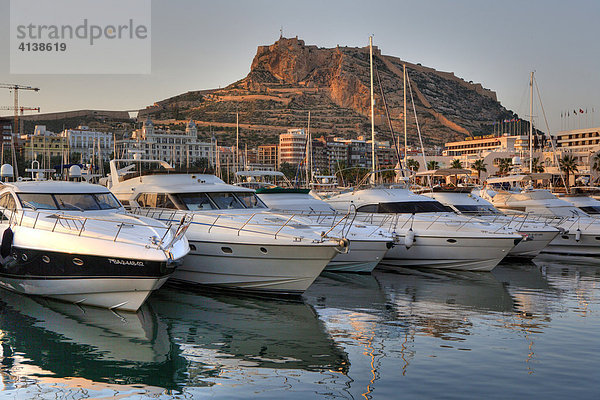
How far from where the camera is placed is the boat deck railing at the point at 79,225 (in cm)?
1155

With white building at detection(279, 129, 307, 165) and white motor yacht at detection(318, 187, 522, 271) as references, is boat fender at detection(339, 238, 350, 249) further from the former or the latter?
white building at detection(279, 129, 307, 165)

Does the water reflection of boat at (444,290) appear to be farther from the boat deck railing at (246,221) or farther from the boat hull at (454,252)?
the boat deck railing at (246,221)

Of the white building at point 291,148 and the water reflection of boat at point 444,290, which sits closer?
the water reflection of boat at point 444,290

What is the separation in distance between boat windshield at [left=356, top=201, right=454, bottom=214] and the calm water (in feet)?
18.7

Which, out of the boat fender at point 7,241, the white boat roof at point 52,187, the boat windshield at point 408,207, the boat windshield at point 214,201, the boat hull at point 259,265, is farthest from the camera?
the boat windshield at point 408,207

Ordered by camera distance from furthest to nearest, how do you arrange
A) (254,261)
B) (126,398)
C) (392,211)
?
(392,211) < (254,261) < (126,398)

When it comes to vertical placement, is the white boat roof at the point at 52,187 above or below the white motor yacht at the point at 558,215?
above

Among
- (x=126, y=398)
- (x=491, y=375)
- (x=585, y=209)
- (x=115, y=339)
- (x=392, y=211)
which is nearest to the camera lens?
(x=126, y=398)

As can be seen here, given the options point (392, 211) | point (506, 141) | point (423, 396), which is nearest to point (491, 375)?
point (423, 396)

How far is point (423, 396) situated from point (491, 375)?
1.27 meters

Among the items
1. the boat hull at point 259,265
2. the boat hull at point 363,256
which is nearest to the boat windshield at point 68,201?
the boat hull at point 259,265

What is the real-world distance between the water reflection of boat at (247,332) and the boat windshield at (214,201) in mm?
2403

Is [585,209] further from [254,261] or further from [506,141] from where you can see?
[506,141]

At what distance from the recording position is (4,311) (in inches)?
474
